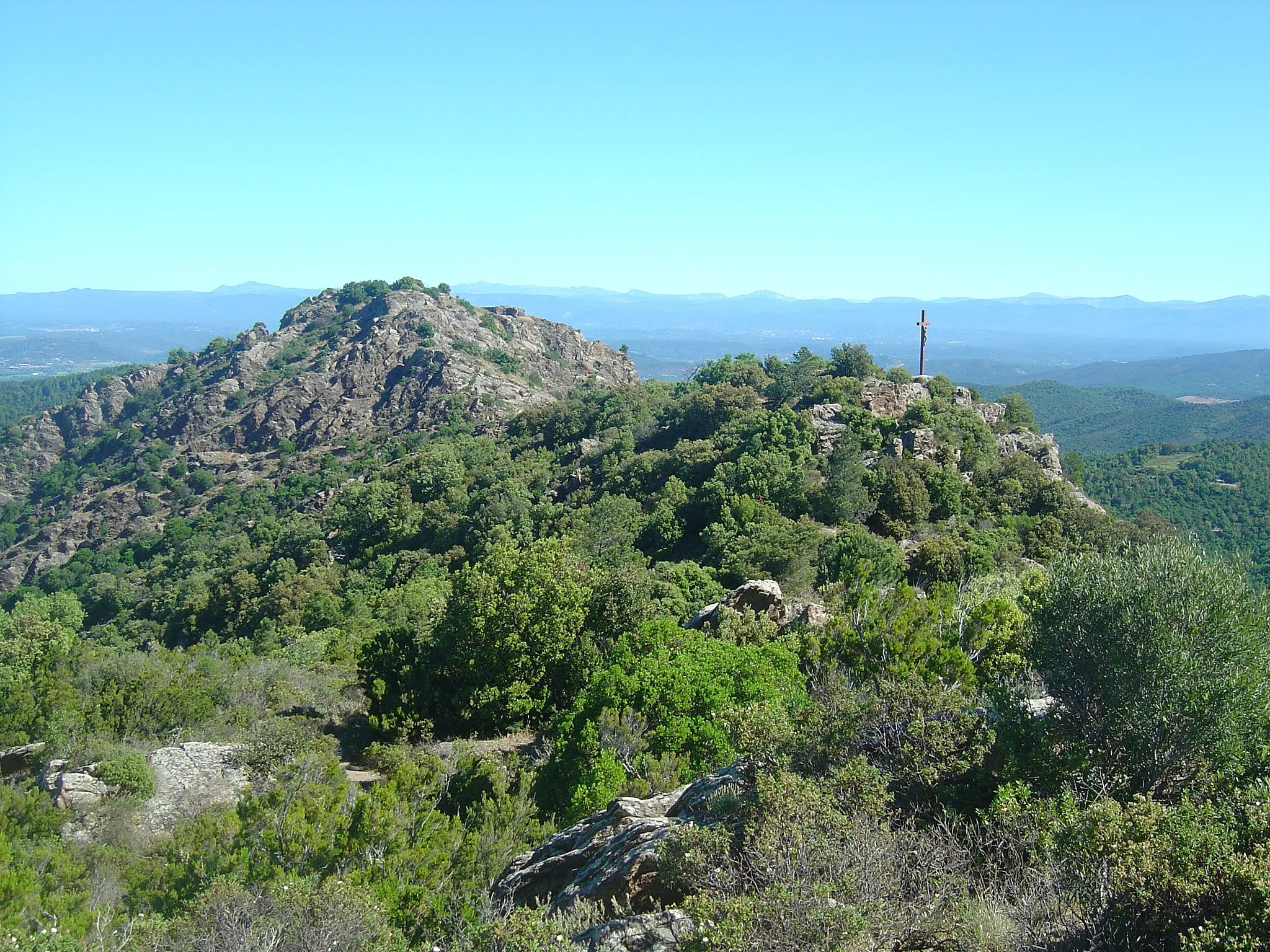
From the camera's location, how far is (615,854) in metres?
10.3

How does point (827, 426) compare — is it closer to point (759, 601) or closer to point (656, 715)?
point (759, 601)

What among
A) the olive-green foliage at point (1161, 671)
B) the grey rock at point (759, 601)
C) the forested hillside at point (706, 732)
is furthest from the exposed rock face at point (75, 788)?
the olive-green foliage at point (1161, 671)

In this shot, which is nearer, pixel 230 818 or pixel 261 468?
pixel 230 818

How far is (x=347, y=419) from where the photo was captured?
292 ft

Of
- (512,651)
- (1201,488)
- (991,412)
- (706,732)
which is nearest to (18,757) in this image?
(512,651)

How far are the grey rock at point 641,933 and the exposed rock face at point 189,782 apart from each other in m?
10.8

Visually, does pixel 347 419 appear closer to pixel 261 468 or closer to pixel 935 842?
pixel 261 468

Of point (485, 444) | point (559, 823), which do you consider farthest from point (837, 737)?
point (485, 444)

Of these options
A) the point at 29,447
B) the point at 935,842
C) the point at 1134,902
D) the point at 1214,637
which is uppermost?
the point at 1214,637

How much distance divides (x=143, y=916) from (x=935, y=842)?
1006 cm

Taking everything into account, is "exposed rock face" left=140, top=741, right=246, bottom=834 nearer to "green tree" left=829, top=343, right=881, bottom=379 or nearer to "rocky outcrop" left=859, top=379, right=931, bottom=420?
"rocky outcrop" left=859, top=379, right=931, bottom=420

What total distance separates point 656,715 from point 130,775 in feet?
36.7

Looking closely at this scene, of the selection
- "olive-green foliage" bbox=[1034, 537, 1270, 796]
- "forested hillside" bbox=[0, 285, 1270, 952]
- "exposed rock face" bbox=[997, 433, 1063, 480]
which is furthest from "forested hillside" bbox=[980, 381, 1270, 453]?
"olive-green foliage" bbox=[1034, 537, 1270, 796]

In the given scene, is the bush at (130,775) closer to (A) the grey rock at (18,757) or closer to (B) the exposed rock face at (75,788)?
(B) the exposed rock face at (75,788)
